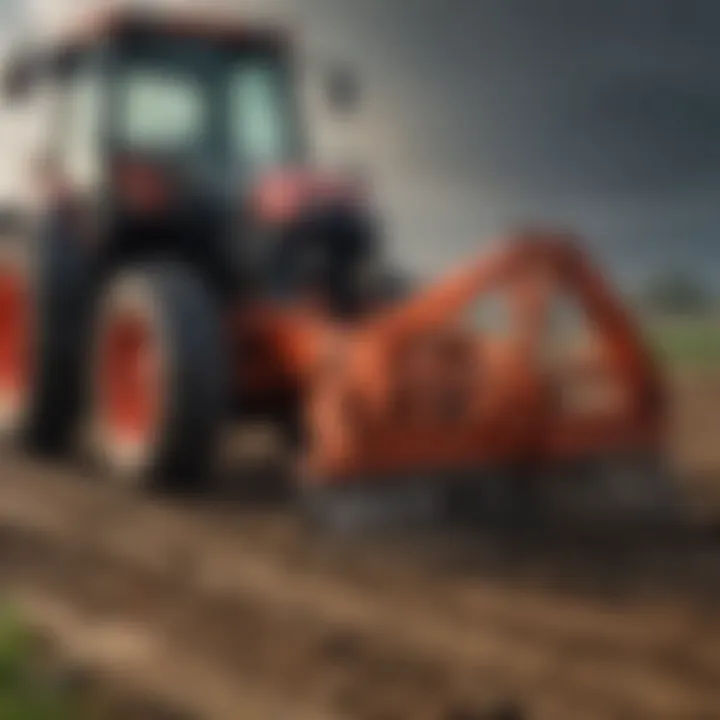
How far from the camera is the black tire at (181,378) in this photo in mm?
6145

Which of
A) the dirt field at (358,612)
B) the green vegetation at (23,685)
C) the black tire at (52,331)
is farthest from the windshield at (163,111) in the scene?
the green vegetation at (23,685)

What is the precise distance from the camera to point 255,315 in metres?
6.54

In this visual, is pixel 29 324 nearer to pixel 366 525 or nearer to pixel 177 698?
pixel 366 525

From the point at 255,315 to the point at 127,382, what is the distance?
52 centimetres

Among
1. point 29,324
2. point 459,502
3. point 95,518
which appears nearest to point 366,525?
point 459,502

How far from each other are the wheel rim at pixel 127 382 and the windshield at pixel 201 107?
25.8 inches

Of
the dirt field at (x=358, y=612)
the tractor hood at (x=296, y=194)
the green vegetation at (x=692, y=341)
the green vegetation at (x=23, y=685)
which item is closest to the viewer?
the green vegetation at (x=23, y=685)

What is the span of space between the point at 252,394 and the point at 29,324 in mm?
953

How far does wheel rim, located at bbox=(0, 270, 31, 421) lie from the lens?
7059 mm

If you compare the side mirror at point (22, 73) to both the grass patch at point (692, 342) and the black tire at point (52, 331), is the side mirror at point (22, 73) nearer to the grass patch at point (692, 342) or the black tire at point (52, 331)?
the black tire at point (52, 331)

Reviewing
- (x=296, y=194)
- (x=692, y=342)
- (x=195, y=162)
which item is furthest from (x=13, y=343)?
(x=692, y=342)

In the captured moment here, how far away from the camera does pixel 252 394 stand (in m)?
6.60

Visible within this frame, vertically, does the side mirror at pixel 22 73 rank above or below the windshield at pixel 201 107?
above

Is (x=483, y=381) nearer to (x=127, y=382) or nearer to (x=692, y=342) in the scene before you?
(x=127, y=382)
